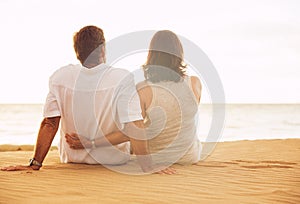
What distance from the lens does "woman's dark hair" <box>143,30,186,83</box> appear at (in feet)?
16.5

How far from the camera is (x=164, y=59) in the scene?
5.05 metres

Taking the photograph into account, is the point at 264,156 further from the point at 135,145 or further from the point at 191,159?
the point at 135,145

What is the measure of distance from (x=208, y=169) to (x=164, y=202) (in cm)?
179

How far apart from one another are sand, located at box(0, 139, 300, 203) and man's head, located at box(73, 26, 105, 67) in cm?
116

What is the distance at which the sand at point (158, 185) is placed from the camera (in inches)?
142

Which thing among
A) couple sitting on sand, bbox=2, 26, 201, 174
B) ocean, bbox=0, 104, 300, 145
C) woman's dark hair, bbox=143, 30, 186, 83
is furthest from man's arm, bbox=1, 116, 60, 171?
ocean, bbox=0, 104, 300, 145

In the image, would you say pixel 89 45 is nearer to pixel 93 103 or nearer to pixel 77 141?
pixel 93 103

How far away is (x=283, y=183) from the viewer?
14.4ft

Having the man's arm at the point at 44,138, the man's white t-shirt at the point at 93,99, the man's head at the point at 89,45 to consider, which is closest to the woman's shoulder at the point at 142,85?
the man's white t-shirt at the point at 93,99

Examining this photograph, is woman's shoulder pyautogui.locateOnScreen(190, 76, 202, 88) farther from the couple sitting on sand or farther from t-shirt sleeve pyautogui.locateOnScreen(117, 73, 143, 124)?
t-shirt sleeve pyautogui.locateOnScreen(117, 73, 143, 124)

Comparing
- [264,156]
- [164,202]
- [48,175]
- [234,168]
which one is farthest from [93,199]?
[264,156]

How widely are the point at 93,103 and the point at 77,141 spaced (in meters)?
0.44

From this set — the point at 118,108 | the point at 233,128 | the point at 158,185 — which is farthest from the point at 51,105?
the point at 233,128

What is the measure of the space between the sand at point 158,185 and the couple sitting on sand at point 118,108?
20cm
